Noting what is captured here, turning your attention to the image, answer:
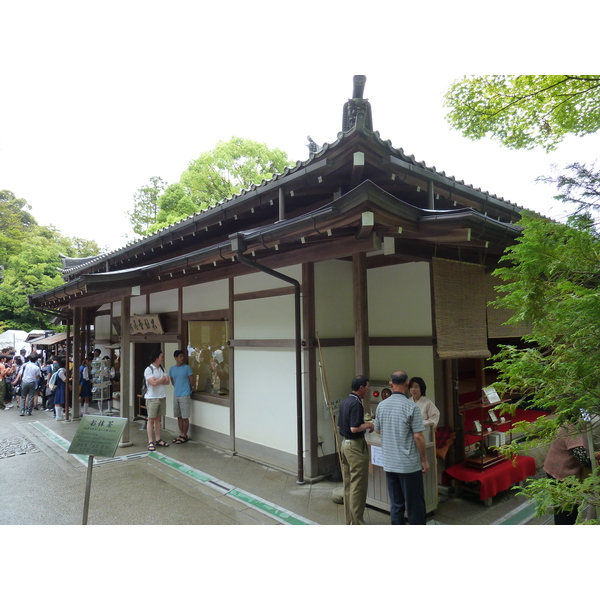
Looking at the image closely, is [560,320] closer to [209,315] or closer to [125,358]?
[209,315]

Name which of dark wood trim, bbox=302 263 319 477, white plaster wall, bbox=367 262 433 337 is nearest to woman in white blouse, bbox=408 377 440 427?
white plaster wall, bbox=367 262 433 337

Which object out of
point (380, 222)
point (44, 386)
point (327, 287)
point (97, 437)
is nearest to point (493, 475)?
point (327, 287)

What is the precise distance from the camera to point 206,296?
7516 mm

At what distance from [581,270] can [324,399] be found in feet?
12.2

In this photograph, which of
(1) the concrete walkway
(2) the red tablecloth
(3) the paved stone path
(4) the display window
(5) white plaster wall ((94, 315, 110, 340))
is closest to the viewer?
(1) the concrete walkway

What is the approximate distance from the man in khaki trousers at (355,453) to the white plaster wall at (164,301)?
17.8 feet

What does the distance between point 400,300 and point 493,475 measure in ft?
8.00

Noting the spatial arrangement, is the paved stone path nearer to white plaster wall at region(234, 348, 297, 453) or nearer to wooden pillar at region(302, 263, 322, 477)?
white plaster wall at region(234, 348, 297, 453)

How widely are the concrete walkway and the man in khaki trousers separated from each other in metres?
0.39

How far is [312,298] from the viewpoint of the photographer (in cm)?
541

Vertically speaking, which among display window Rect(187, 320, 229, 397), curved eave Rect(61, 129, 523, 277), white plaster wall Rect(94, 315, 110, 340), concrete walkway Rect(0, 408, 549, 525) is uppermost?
curved eave Rect(61, 129, 523, 277)

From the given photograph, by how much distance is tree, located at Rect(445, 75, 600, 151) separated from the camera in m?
3.96

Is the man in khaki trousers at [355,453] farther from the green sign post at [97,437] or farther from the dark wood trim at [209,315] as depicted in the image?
the dark wood trim at [209,315]

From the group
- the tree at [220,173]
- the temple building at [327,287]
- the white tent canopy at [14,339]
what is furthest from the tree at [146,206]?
the temple building at [327,287]
